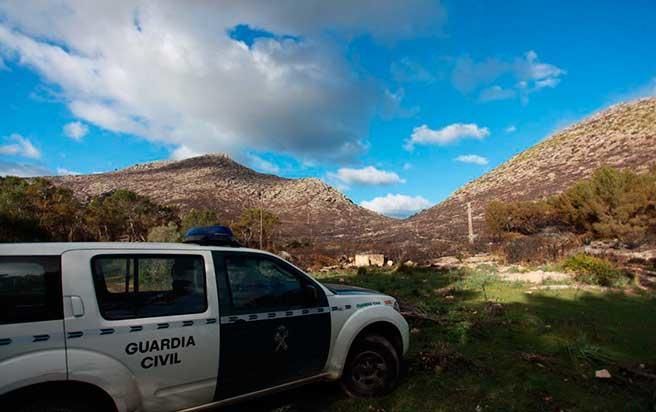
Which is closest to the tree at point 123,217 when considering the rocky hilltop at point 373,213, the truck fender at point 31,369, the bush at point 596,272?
the rocky hilltop at point 373,213

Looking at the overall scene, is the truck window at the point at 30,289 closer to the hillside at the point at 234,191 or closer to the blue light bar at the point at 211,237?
the blue light bar at the point at 211,237

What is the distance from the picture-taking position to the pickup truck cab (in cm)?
286

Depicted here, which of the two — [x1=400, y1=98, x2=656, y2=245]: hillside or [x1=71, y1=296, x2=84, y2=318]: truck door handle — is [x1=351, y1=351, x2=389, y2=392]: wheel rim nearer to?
[x1=71, y1=296, x2=84, y2=318]: truck door handle

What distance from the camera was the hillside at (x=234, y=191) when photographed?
74500mm

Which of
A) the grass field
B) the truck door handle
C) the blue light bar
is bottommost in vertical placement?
the grass field

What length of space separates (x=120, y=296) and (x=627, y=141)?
204 ft

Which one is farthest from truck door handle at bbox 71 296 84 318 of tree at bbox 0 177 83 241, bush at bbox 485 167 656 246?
tree at bbox 0 177 83 241

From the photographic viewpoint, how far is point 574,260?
48.7ft

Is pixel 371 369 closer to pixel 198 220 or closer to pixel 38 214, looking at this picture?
pixel 198 220

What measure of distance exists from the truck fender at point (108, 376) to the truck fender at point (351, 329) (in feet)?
6.53

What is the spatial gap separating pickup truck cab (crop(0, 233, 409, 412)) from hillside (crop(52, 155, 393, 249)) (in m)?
59.9

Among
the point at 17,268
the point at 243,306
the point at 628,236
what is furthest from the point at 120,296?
the point at 628,236

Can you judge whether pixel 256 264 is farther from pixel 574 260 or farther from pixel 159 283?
pixel 574 260

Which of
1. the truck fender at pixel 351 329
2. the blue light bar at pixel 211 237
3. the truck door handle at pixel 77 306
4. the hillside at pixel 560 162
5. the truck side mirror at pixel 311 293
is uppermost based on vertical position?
the hillside at pixel 560 162
